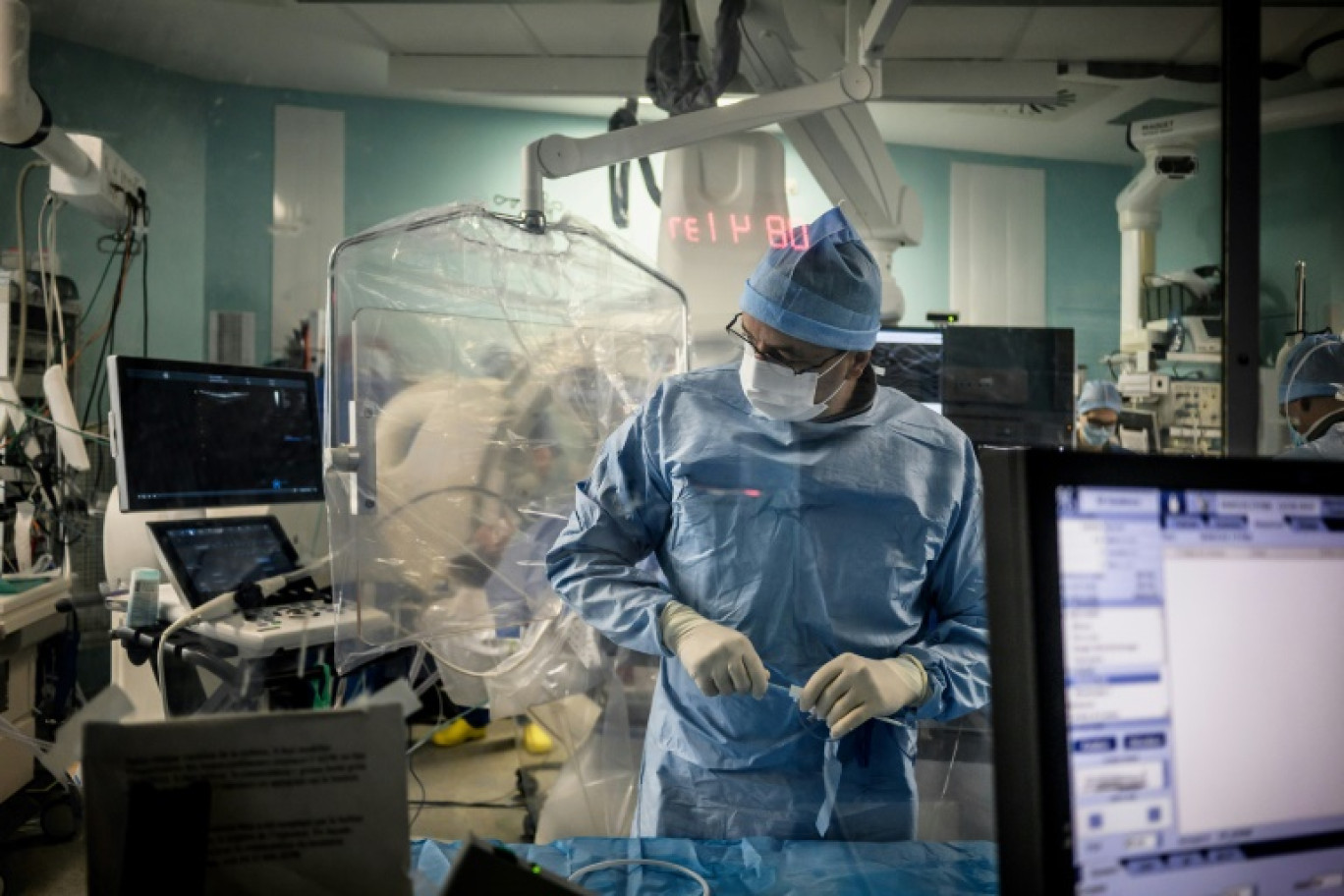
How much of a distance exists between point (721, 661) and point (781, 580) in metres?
0.19

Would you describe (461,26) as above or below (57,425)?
above

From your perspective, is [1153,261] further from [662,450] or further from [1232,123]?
[662,450]

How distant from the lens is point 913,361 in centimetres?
171

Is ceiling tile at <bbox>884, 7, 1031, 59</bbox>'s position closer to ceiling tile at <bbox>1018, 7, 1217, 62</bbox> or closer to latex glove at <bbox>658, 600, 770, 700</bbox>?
ceiling tile at <bbox>1018, 7, 1217, 62</bbox>

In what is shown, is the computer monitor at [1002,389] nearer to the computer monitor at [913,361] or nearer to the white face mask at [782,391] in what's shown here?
the computer monitor at [913,361]

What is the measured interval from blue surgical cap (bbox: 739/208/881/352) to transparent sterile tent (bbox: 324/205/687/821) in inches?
18.3

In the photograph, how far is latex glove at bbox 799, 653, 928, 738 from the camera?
102 centimetres

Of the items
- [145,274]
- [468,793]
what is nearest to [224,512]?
[145,274]

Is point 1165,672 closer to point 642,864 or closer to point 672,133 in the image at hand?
point 642,864

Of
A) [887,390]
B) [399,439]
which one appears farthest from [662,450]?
[399,439]

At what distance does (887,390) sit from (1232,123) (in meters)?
0.66

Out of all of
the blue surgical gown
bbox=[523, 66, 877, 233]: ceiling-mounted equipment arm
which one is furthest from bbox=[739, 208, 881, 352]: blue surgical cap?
bbox=[523, 66, 877, 233]: ceiling-mounted equipment arm

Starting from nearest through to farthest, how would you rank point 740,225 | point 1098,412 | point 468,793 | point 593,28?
point 740,225 < point 1098,412 < point 593,28 < point 468,793

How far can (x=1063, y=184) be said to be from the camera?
2.51 meters
